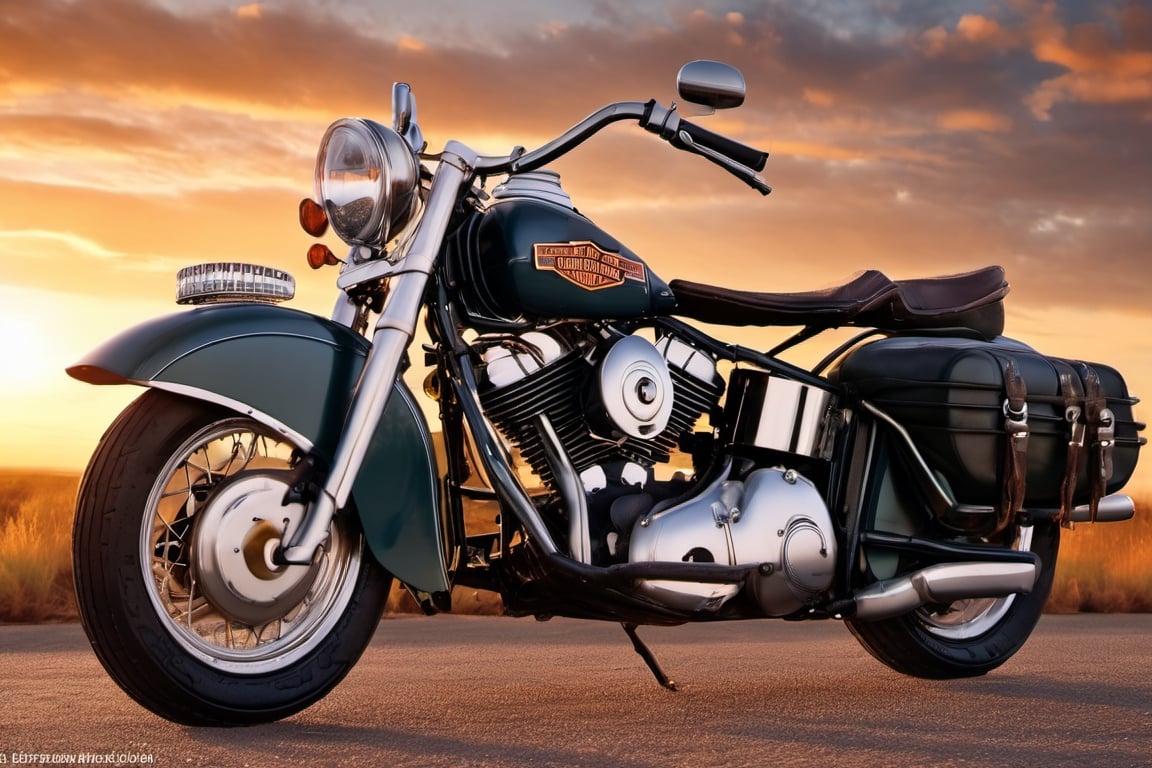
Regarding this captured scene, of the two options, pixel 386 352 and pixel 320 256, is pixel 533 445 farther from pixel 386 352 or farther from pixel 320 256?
pixel 320 256

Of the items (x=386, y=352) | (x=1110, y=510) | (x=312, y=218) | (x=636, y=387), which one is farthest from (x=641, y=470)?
(x=1110, y=510)

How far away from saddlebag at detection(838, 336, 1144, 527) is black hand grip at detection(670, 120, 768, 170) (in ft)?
3.42

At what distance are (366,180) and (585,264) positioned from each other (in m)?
0.70

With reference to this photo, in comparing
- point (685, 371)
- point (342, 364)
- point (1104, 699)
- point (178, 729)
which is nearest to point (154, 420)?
point (342, 364)

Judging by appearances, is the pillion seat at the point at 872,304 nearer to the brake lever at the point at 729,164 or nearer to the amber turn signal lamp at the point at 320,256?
the brake lever at the point at 729,164

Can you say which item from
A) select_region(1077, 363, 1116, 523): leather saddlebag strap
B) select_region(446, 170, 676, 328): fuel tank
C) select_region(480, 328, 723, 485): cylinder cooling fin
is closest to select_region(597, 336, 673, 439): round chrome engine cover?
select_region(480, 328, 723, 485): cylinder cooling fin

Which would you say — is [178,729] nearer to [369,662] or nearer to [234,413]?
[234,413]

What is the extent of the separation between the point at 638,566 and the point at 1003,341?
81.6 inches

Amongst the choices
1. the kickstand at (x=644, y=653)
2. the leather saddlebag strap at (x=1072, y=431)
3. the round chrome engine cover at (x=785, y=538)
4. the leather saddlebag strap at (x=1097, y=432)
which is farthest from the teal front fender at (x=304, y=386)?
the leather saddlebag strap at (x=1097, y=432)

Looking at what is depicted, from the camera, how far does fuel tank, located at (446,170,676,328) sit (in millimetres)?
3873

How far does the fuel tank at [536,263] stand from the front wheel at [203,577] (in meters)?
0.76

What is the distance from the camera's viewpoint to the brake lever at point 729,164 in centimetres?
398

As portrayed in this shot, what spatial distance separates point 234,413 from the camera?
11.5ft

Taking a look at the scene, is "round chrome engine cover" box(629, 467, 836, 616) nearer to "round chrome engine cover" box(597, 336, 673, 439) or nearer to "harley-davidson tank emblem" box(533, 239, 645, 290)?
"round chrome engine cover" box(597, 336, 673, 439)
